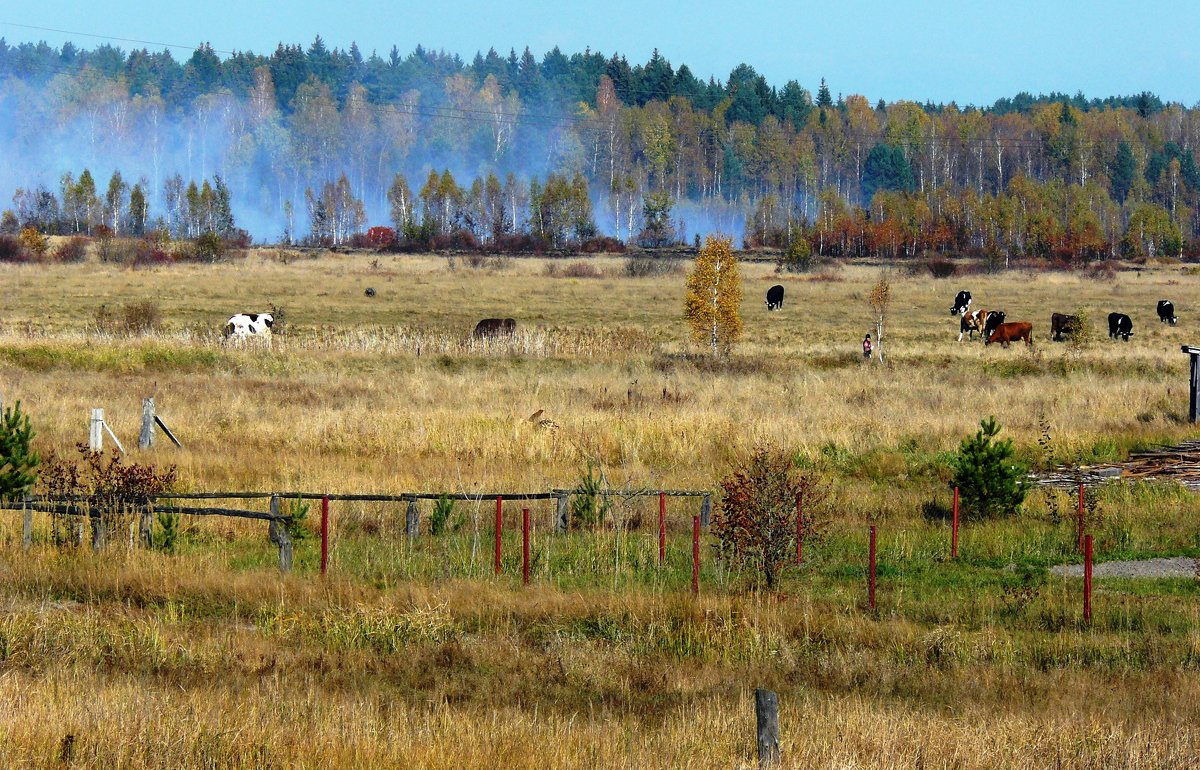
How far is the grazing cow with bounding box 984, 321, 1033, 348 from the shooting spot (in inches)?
1716

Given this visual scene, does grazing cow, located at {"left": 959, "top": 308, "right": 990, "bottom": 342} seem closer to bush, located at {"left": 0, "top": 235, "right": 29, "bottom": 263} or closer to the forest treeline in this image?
bush, located at {"left": 0, "top": 235, "right": 29, "bottom": 263}

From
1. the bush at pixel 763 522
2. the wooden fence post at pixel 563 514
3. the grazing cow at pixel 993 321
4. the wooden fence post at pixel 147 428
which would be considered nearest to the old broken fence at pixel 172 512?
the wooden fence post at pixel 563 514

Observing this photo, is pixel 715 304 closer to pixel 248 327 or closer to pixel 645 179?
pixel 248 327

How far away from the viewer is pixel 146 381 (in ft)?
103

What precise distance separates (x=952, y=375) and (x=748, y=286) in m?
43.2

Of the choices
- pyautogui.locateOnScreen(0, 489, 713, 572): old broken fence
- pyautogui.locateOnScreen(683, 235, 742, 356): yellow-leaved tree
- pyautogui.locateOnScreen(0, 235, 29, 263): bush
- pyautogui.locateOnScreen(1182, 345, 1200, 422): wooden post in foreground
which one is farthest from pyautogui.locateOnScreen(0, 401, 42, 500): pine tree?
pyautogui.locateOnScreen(0, 235, 29, 263): bush

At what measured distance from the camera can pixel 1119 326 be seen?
47.9 m

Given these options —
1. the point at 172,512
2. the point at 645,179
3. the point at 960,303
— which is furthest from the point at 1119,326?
the point at 645,179

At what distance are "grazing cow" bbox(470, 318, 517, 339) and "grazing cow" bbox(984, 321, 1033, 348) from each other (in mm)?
14902

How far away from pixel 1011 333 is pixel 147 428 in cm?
2966

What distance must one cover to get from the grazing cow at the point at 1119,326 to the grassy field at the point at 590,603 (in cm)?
1410

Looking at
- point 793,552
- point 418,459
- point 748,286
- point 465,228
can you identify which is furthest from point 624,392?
point 465,228

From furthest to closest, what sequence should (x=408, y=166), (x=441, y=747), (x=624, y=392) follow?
(x=408, y=166) < (x=624, y=392) < (x=441, y=747)

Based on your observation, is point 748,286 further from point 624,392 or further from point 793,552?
point 793,552
